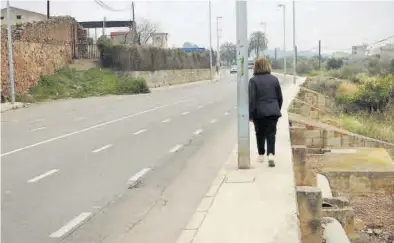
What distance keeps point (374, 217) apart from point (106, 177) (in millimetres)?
5403

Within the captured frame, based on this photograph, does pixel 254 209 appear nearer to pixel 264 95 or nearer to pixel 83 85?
pixel 264 95

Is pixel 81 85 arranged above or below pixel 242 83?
below

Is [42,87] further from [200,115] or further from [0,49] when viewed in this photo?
[200,115]

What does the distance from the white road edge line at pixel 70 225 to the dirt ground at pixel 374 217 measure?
4.50 m

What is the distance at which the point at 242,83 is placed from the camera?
980 cm

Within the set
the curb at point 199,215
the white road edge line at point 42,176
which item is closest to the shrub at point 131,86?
the white road edge line at point 42,176

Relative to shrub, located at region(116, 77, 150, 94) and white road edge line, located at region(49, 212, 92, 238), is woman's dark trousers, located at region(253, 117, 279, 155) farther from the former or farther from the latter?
shrub, located at region(116, 77, 150, 94)

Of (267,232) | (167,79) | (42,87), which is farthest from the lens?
(167,79)

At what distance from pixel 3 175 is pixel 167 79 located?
5257 cm

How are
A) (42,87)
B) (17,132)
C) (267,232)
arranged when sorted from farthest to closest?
(42,87)
(17,132)
(267,232)

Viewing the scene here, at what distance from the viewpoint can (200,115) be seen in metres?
23.8

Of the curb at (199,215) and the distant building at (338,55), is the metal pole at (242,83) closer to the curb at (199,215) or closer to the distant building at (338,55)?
the curb at (199,215)

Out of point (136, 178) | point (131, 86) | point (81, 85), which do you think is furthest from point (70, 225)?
point (131, 86)

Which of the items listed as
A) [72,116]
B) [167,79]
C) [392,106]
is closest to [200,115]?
[72,116]
